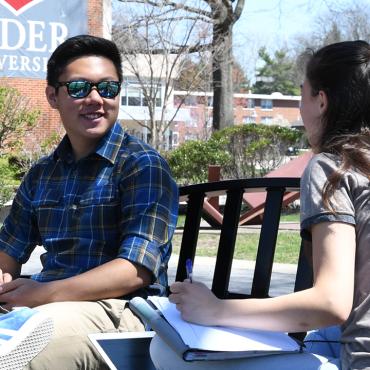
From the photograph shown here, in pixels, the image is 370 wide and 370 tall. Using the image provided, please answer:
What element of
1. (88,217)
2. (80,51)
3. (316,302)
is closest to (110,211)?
(88,217)

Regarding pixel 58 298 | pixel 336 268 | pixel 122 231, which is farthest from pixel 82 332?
pixel 336 268

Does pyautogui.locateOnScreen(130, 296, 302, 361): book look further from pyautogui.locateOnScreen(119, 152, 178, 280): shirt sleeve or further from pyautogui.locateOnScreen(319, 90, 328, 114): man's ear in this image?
pyautogui.locateOnScreen(119, 152, 178, 280): shirt sleeve

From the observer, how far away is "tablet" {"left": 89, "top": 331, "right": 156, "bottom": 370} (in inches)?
83.8

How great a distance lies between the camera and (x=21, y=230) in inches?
129

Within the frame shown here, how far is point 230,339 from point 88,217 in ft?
3.88

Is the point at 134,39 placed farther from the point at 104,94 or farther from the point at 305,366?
the point at 305,366

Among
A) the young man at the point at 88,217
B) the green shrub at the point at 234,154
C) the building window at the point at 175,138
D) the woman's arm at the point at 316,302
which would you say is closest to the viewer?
the woman's arm at the point at 316,302

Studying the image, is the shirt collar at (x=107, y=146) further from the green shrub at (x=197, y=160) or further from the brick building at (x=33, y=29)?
the green shrub at (x=197, y=160)

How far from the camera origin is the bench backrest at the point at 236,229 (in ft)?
9.77

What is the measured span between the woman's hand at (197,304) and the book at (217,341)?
2 centimetres

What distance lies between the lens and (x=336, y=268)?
5.93ft

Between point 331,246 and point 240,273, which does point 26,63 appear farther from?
point 331,246

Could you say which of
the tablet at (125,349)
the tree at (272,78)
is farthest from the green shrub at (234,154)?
the tree at (272,78)

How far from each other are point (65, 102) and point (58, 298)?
82cm
